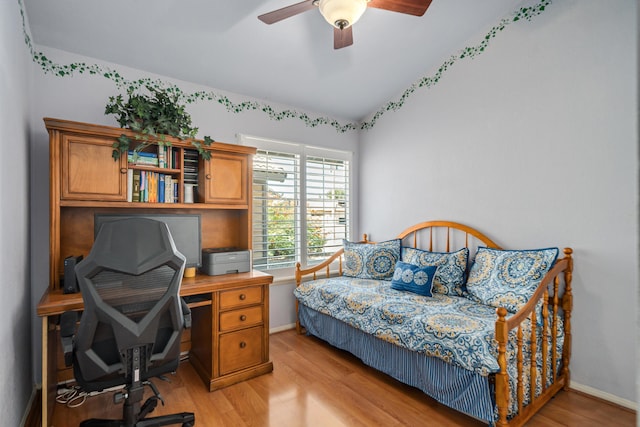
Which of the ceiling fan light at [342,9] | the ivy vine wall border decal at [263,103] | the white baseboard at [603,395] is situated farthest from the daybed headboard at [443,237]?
the ceiling fan light at [342,9]

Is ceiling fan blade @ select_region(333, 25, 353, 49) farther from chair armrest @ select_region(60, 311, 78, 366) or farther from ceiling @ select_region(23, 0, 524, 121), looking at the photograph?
chair armrest @ select_region(60, 311, 78, 366)

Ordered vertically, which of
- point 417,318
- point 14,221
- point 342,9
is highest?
point 342,9

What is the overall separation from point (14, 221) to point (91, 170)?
557 mm

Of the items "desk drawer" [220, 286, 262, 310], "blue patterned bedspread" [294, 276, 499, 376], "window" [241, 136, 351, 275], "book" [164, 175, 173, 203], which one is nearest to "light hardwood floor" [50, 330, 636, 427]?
"blue patterned bedspread" [294, 276, 499, 376]

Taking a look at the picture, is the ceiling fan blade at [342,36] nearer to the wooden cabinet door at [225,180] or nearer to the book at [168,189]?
the wooden cabinet door at [225,180]

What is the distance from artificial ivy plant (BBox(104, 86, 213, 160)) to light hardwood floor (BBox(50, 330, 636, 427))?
67.0 inches

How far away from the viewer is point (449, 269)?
2820 millimetres

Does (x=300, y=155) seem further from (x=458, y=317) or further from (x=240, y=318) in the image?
(x=458, y=317)

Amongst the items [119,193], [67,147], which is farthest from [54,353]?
[67,147]

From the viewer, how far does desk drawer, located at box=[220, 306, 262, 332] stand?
240 cm

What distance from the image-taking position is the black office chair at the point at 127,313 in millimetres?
1538

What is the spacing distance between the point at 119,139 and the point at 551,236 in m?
3.20

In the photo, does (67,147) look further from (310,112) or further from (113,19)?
(310,112)

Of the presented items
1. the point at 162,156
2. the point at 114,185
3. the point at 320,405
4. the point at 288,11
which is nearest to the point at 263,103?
the point at 162,156
